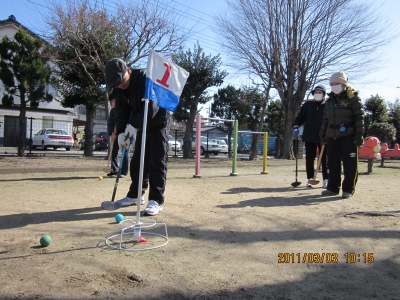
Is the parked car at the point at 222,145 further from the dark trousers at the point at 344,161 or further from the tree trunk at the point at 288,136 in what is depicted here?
the dark trousers at the point at 344,161

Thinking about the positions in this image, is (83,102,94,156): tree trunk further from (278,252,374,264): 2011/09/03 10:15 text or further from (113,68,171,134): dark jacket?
(278,252,374,264): 2011/09/03 10:15 text

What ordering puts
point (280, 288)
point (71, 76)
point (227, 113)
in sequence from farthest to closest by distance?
point (227, 113) < point (71, 76) < point (280, 288)

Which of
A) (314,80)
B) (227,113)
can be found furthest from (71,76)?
(227,113)

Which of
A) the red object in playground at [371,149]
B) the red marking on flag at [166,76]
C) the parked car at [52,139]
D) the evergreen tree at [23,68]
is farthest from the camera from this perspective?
the parked car at [52,139]

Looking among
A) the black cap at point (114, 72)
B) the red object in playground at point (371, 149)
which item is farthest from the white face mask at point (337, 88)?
the red object in playground at point (371, 149)

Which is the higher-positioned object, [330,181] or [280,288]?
[330,181]

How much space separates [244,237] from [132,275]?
4.28 ft

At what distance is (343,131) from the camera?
18.2 ft

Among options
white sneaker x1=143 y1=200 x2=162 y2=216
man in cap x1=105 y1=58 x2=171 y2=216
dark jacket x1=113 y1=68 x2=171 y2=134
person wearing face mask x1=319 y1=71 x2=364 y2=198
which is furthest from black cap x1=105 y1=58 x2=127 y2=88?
person wearing face mask x1=319 y1=71 x2=364 y2=198

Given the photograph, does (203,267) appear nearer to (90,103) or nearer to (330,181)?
(330,181)

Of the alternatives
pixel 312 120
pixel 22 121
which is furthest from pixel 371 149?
pixel 22 121

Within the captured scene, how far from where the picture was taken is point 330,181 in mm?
5836

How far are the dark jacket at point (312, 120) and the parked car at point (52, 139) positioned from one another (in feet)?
58.3

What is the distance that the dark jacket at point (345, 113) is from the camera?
5.51 meters
